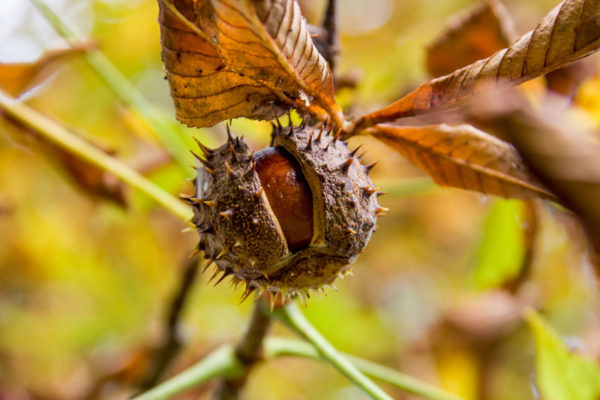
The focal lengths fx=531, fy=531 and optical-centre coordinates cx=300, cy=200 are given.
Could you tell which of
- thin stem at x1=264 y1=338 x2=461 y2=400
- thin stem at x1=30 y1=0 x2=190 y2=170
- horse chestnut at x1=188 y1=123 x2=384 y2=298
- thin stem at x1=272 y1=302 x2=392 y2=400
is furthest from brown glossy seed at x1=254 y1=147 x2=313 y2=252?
thin stem at x1=30 y1=0 x2=190 y2=170

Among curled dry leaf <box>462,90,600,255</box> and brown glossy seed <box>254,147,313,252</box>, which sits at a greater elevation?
brown glossy seed <box>254,147,313,252</box>

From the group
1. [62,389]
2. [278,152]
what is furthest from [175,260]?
[278,152]

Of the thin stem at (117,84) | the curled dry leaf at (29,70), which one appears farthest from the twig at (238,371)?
the curled dry leaf at (29,70)

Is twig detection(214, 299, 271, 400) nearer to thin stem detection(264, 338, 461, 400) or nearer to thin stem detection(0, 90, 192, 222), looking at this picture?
thin stem detection(264, 338, 461, 400)

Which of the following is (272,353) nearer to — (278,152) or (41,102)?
(278,152)

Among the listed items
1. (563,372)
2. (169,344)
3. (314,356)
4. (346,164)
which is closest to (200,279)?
(169,344)

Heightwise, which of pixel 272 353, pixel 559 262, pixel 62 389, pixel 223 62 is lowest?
pixel 559 262

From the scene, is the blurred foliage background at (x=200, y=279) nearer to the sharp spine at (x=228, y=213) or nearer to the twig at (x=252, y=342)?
the twig at (x=252, y=342)
